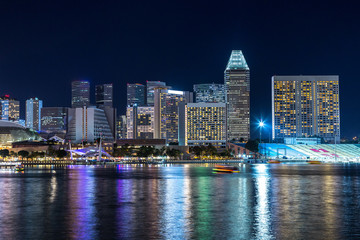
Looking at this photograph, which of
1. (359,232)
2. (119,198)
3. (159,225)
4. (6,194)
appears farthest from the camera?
(6,194)

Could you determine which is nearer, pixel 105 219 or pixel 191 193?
pixel 105 219

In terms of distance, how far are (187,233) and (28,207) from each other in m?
21.9

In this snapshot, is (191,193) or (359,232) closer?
(359,232)

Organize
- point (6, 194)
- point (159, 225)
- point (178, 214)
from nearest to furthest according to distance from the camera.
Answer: point (159, 225), point (178, 214), point (6, 194)

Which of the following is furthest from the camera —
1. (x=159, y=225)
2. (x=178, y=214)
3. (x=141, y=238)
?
(x=178, y=214)

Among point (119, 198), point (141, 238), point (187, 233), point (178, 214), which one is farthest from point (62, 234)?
point (119, 198)

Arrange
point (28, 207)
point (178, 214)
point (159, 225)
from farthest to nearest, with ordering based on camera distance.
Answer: point (28, 207) < point (178, 214) < point (159, 225)

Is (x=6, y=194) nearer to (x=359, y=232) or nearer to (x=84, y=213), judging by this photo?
(x=84, y=213)

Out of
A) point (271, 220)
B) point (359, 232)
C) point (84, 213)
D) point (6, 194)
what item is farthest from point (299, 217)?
point (6, 194)

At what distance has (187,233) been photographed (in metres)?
32.8

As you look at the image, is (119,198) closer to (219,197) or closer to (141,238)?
(219,197)

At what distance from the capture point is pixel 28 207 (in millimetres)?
47719

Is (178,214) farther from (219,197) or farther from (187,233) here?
(219,197)

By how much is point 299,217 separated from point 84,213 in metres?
19.2
